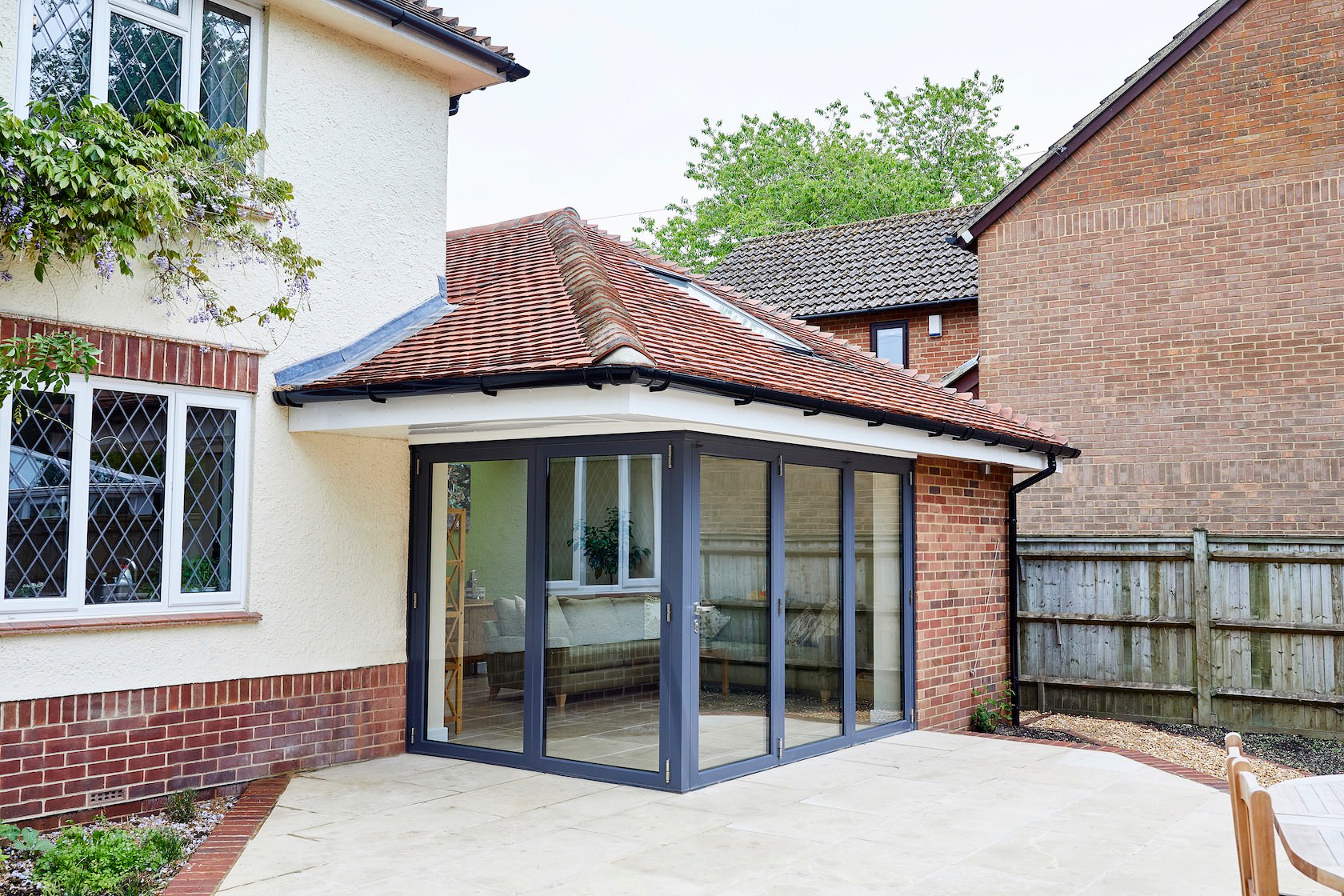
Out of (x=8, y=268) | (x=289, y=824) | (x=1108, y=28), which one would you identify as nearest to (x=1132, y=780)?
(x=289, y=824)

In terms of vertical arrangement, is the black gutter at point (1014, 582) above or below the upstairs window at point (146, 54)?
below

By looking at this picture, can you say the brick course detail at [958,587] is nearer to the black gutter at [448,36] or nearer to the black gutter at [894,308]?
the black gutter at [448,36]

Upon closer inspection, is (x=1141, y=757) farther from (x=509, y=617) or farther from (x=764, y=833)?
(x=509, y=617)

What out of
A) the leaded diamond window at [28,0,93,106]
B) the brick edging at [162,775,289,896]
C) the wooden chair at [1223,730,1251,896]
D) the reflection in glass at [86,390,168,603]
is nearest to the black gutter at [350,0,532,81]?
the leaded diamond window at [28,0,93,106]

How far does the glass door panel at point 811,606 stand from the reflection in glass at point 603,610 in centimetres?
126

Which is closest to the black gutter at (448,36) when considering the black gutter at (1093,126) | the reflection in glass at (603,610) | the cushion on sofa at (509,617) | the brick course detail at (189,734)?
the reflection in glass at (603,610)

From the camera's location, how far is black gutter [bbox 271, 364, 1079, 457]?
242 inches

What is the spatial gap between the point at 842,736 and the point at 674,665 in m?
2.18

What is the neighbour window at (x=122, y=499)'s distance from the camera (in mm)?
6289

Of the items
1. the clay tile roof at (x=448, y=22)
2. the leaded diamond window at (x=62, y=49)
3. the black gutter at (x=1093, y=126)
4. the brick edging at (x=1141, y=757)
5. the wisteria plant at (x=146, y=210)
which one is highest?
the black gutter at (x=1093, y=126)

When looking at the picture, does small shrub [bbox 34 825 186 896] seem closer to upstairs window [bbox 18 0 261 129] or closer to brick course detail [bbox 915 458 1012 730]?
upstairs window [bbox 18 0 261 129]

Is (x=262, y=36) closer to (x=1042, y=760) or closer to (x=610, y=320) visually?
(x=610, y=320)

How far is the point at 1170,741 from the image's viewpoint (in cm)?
989

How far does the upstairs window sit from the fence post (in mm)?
8755
